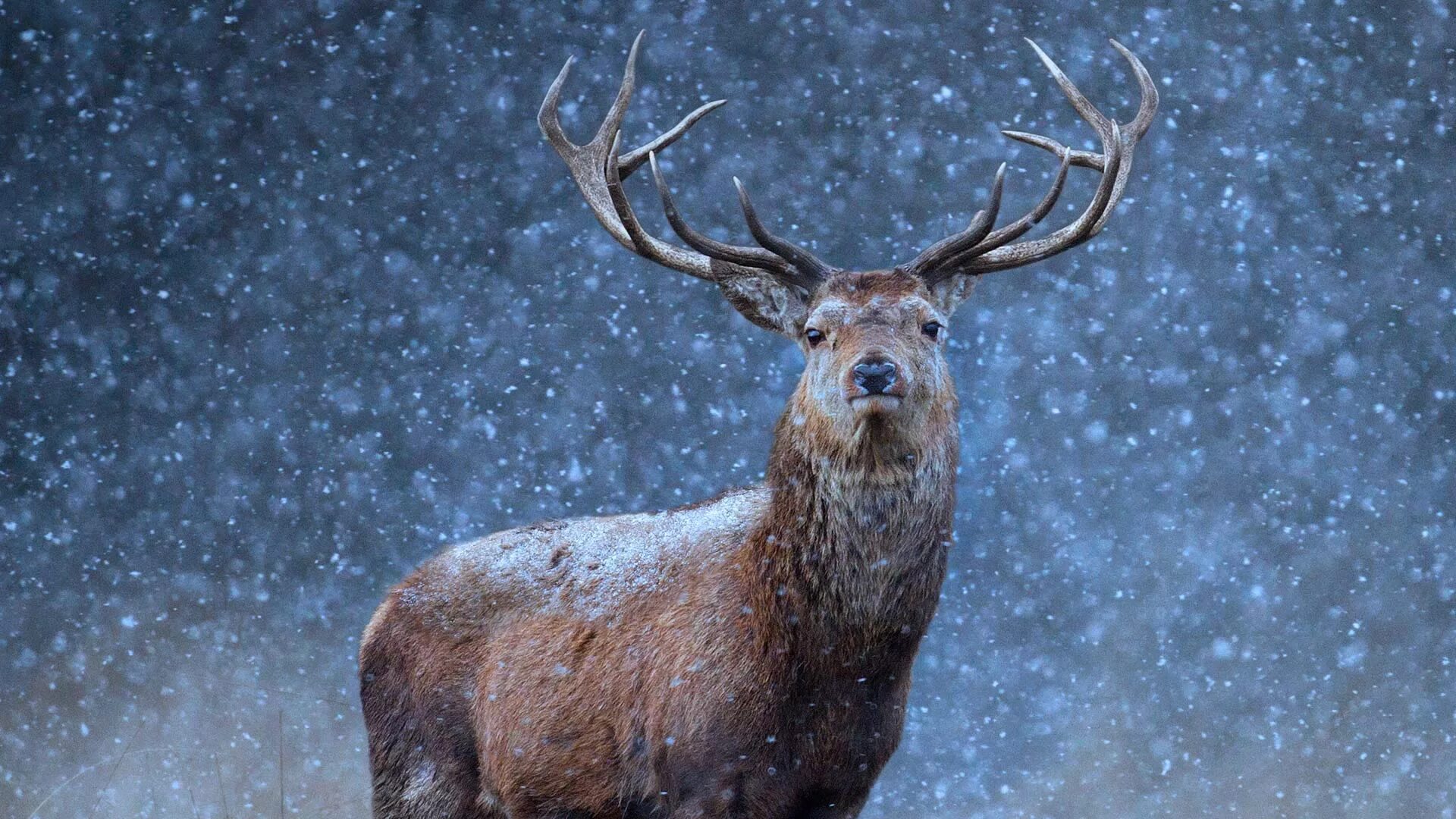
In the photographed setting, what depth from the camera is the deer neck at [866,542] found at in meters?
4.14

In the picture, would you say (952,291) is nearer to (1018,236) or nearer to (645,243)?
(1018,236)

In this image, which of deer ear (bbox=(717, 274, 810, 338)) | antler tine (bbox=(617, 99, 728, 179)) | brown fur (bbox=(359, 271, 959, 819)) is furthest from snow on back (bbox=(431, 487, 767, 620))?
antler tine (bbox=(617, 99, 728, 179))

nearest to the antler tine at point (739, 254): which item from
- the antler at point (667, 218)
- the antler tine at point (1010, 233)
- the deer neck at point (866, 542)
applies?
the antler at point (667, 218)

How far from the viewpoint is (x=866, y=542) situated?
4.16 meters

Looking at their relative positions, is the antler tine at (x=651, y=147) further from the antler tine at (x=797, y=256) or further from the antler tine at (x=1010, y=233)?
the antler tine at (x=1010, y=233)

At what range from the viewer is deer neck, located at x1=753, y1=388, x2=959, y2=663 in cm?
414

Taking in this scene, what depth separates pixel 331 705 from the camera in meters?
8.04

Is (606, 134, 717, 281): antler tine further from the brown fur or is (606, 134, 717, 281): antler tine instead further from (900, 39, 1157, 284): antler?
(900, 39, 1157, 284): antler

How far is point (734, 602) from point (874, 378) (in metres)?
0.73

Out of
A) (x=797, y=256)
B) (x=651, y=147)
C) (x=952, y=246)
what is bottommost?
(x=952, y=246)

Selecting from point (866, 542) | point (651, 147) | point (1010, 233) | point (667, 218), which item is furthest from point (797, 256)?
point (866, 542)

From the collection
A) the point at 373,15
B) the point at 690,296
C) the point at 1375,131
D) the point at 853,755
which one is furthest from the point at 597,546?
the point at 1375,131

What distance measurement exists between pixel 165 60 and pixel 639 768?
585cm

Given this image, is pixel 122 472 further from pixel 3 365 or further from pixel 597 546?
pixel 597 546
